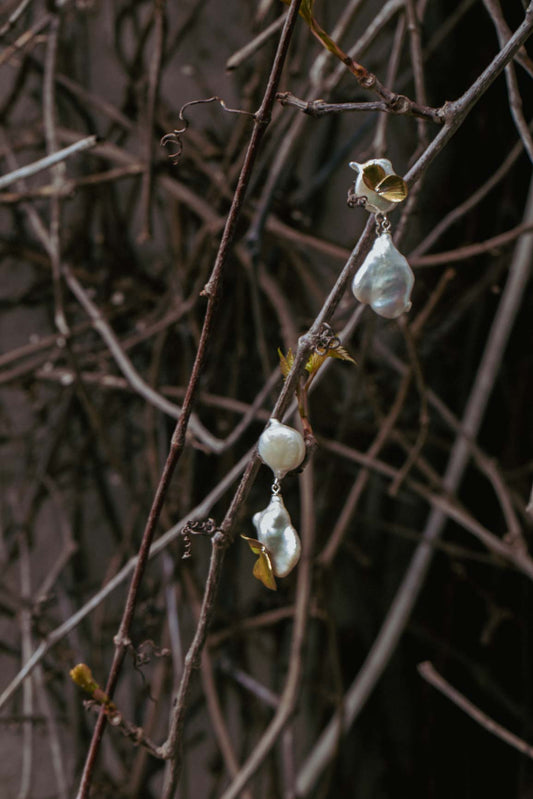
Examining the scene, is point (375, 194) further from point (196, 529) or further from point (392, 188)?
point (196, 529)

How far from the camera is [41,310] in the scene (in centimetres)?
72

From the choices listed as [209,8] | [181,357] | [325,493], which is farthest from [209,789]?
[209,8]

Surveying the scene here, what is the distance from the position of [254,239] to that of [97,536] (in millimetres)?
378

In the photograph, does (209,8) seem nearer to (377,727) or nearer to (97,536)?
(97,536)

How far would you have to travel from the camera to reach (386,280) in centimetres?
17

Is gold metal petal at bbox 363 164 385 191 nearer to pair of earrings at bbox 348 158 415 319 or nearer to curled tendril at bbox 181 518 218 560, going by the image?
pair of earrings at bbox 348 158 415 319

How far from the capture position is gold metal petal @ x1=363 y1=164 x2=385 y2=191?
176 millimetres

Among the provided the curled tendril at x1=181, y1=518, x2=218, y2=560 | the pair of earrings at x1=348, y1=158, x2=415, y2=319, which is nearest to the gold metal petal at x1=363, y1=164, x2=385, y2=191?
the pair of earrings at x1=348, y1=158, x2=415, y2=319

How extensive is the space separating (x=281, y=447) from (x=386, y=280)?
1.9 inches

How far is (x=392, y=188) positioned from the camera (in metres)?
0.17

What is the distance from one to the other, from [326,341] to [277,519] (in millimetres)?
49

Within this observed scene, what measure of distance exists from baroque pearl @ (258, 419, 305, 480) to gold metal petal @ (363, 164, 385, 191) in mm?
63

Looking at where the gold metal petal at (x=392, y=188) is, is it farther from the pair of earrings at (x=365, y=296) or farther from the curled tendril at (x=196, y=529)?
the curled tendril at (x=196, y=529)

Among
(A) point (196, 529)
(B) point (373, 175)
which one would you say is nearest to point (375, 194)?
(B) point (373, 175)
